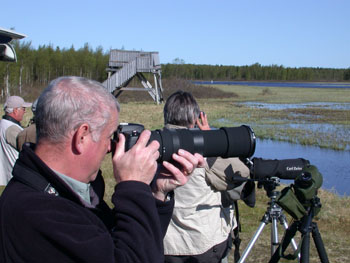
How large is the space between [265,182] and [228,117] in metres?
22.4

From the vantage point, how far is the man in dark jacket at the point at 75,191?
143 centimetres

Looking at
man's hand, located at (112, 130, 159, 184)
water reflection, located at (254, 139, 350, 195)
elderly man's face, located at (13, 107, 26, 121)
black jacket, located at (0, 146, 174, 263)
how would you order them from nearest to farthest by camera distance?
black jacket, located at (0, 146, 174, 263) → man's hand, located at (112, 130, 159, 184) → elderly man's face, located at (13, 107, 26, 121) → water reflection, located at (254, 139, 350, 195)

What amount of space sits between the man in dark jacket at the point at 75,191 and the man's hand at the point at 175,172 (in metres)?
0.18

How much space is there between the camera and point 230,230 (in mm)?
3328

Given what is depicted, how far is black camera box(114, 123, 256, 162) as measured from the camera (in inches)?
76.5

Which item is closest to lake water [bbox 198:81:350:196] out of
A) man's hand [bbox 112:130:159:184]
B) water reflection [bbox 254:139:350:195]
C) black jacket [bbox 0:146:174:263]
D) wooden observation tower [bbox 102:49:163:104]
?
water reflection [bbox 254:139:350:195]

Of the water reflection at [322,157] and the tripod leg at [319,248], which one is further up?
the tripod leg at [319,248]

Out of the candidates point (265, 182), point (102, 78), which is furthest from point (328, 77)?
point (265, 182)

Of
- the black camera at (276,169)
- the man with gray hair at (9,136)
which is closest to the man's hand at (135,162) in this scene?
the black camera at (276,169)

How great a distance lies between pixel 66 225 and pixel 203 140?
33.1 inches

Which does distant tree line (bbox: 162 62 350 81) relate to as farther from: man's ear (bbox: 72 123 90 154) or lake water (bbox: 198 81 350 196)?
man's ear (bbox: 72 123 90 154)

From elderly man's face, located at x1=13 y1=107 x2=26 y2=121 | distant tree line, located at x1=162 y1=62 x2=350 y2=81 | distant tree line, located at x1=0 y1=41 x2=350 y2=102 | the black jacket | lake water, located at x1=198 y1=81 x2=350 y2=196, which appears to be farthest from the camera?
distant tree line, located at x1=162 y1=62 x2=350 y2=81

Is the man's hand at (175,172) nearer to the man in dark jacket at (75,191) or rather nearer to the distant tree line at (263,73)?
the man in dark jacket at (75,191)

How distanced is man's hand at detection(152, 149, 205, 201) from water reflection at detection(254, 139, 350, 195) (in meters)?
8.58
